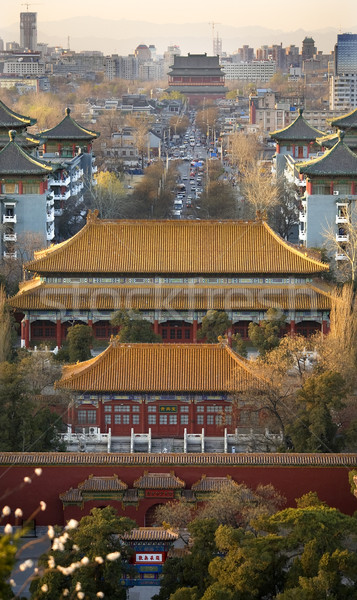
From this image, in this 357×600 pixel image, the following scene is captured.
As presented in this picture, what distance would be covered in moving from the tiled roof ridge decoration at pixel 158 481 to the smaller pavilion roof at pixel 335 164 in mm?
31323

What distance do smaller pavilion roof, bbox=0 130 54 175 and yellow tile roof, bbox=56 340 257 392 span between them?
2500 centimetres

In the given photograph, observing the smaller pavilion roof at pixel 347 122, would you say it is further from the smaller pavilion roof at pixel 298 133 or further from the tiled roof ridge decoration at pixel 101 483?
the tiled roof ridge decoration at pixel 101 483

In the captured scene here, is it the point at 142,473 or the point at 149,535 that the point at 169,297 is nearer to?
the point at 142,473

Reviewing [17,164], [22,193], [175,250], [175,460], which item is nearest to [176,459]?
[175,460]

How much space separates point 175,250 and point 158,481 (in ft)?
58.4

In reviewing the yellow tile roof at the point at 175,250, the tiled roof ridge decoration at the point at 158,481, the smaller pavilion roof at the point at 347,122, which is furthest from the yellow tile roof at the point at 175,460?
the smaller pavilion roof at the point at 347,122

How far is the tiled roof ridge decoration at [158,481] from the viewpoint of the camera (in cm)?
3444

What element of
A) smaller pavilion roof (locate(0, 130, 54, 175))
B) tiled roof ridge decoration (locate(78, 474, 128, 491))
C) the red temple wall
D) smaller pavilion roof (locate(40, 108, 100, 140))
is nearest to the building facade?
smaller pavilion roof (locate(0, 130, 54, 175))

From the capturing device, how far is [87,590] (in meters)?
28.0

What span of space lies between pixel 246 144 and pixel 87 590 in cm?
9169

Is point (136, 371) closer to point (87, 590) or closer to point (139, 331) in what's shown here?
point (139, 331)

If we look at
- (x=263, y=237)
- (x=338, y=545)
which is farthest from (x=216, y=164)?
(x=338, y=545)

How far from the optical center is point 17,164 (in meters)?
65.3

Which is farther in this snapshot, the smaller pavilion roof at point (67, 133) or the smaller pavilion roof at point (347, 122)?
the smaller pavilion roof at point (67, 133)
